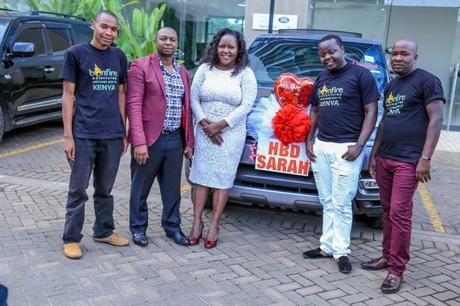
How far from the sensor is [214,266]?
3.87 m

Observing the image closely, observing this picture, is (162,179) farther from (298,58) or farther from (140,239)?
(298,58)

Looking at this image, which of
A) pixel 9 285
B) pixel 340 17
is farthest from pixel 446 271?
pixel 340 17

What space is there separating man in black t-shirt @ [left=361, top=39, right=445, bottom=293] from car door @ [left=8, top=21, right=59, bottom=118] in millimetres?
5488

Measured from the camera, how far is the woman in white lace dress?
3.96 meters

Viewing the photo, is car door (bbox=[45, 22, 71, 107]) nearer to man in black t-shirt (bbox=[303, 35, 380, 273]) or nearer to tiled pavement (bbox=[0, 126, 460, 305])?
tiled pavement (bbox=[0, 126, 460, 305])

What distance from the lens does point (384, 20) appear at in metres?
12.8

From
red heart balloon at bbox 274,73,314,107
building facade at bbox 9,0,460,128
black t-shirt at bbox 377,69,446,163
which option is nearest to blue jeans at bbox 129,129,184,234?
red heart balloon at bbox 274,73,314,107

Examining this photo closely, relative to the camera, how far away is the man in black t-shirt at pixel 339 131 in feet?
12.0

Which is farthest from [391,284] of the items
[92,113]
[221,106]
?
[92,113]

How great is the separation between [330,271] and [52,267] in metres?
2.11

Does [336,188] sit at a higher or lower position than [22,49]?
lower

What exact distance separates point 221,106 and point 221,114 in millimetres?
64

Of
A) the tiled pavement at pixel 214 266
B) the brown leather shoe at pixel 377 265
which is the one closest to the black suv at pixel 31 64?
the tiled pavement at pixel 214 266

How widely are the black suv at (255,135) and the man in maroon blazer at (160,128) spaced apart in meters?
0.55
